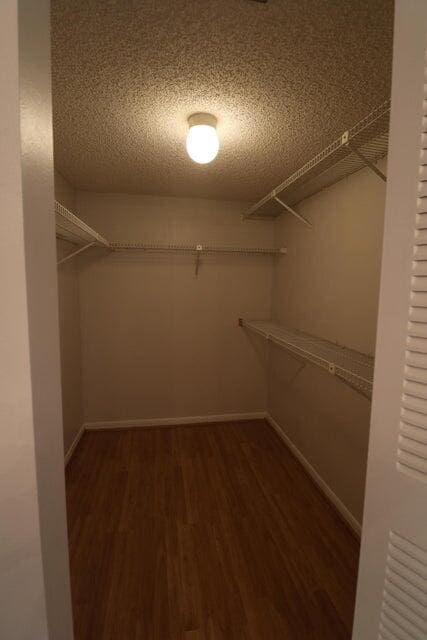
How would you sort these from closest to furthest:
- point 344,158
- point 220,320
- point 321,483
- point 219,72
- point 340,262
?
1. point 219,72
2. point 344,158
3. point 340,262
4. point 321,483
5. point 220,320

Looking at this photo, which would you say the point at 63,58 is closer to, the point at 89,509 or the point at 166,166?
the point at 166,166

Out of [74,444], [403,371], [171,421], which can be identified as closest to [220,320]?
[171,421]

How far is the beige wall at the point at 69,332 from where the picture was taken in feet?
7.50

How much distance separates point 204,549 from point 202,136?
2229 millimetres

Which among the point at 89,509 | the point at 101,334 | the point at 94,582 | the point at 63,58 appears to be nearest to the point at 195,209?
the point at 101,334

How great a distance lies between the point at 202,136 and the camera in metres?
1.41

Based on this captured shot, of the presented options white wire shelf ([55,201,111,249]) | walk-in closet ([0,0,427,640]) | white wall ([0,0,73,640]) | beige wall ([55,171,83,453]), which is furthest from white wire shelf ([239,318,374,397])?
beige wall ([55,171,83,453])

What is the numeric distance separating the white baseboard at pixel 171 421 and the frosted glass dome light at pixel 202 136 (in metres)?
2.52

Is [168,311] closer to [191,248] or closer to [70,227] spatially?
[191,248]

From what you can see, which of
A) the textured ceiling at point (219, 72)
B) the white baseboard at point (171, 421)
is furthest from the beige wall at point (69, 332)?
the textured ceiling at point (219, 72)

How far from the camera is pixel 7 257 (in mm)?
500

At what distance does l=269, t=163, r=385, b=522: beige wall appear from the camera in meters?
1.70

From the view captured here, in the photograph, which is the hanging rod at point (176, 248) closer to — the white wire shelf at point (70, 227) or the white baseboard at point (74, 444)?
the white wire shelf at point (70, 227)

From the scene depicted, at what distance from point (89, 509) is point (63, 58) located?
2.41 meters
